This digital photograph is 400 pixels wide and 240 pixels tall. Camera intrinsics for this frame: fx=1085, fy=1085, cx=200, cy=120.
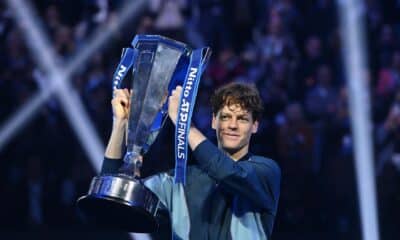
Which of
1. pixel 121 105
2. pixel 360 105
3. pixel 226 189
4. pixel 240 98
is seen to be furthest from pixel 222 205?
pixel 360 105

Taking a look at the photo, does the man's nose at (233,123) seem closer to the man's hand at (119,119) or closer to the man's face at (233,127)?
the man's face at (233,127)

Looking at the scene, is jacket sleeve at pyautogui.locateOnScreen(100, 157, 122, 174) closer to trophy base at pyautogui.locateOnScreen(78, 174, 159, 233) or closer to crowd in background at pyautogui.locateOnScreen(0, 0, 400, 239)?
trophy base at pyautogui.locateOnScreen(78, 174, 159, 233)

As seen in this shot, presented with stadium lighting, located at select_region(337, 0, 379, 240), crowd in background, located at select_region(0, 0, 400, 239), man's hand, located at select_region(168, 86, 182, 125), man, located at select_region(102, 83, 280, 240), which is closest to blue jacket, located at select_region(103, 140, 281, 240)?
man, located at select_region(102, 83, 280, 240)

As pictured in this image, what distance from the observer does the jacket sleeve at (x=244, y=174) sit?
144 inches

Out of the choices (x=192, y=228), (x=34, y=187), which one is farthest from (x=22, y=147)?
(x=192, y=228)

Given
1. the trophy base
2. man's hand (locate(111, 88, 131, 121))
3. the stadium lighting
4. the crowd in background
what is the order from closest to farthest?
the trophy base → man's hand (locate(111, 88, 131, 121)) → the stadium lighting → the crowd in background

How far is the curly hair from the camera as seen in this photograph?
390 cm

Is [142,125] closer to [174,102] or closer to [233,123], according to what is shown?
[174,102]

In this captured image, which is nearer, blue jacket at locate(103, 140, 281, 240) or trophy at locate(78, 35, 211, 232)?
trophy at locate(78, 35, 211, 232)

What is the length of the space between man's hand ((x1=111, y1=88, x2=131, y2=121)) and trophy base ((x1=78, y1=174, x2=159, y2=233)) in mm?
244

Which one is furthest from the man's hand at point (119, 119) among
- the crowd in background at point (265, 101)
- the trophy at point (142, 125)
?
the crowd in background at point (265, 101)

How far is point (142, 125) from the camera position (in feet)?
12.0

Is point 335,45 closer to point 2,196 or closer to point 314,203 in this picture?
point 314,203

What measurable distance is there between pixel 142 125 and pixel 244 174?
1.29ft
